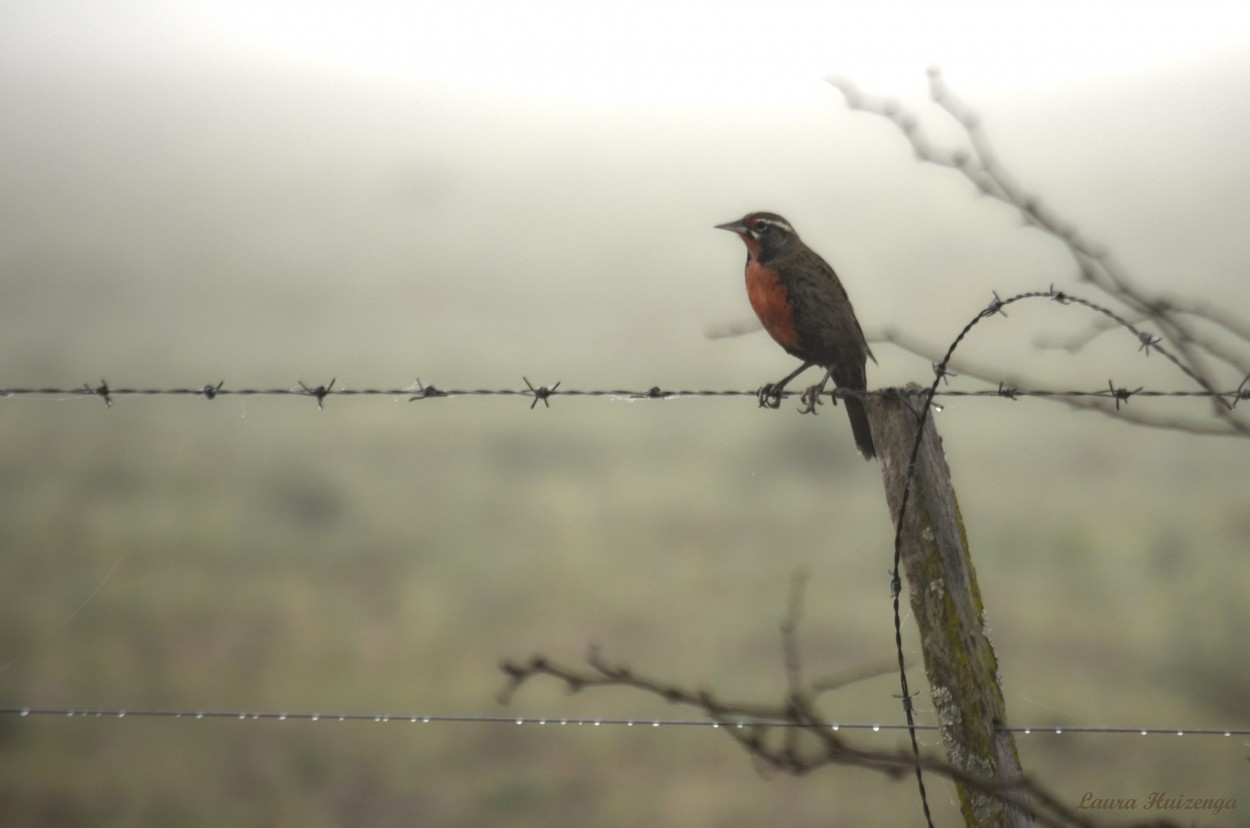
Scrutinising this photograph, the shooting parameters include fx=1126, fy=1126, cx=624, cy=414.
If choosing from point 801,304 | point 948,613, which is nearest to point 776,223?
point 801,304

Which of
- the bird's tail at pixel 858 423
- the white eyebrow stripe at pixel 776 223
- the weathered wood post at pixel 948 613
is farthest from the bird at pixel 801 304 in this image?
the weathered wood post at pixel 948 613

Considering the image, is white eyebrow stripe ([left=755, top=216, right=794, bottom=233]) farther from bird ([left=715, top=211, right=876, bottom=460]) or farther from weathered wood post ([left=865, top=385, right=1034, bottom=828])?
weathered wood post ([left=865, top=385, right=1034, bottom=828])


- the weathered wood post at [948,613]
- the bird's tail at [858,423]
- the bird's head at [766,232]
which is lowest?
the weathered wood post at [948,613]

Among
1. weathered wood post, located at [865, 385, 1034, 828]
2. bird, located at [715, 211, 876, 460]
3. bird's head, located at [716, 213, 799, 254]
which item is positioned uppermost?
bird's head, located at [716, 213, 799, 254]

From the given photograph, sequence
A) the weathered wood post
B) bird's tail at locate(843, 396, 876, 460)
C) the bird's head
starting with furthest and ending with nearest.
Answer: the bird's head
bird's tail at locate(843, 396, 876, 460)
the weathered wood post

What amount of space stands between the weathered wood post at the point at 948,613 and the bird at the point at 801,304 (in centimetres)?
125

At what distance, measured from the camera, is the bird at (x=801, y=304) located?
150 inches

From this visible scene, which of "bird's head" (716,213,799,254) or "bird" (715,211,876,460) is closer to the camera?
"bird" (715,211,876,460)

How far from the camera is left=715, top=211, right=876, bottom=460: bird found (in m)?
3.81

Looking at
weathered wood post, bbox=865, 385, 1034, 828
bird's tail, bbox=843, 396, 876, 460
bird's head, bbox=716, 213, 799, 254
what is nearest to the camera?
weathered wood post, bbox=865, 385, 1034, 828

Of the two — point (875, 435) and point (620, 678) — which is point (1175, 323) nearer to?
point (620, 678)

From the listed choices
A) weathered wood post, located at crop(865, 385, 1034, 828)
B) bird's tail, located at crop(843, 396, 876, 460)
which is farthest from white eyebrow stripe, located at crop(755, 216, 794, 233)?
weathered wood post, located at crop(865, 385, 1034, 828)

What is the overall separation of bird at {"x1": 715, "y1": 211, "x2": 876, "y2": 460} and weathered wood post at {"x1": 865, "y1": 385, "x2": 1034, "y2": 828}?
4.09 feet

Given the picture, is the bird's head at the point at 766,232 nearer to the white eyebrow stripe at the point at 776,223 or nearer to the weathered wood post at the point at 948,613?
the white eyebrow stripe at the point at 776,223
